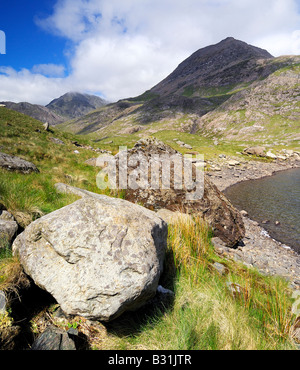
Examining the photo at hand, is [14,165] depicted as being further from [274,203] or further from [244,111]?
[244,111]

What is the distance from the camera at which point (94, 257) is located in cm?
319

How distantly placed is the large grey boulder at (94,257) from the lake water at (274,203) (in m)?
13.4

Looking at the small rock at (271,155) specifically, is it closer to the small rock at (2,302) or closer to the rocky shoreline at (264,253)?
the rocky shoreline at (264,253)

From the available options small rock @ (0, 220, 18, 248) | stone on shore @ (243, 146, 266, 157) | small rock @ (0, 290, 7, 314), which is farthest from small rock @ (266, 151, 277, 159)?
small rock @ (0, 290, 7, 314)

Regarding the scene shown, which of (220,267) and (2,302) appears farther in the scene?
(220,267)

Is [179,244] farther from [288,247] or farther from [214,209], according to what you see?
[288,247]

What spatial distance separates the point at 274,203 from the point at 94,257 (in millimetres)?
22333

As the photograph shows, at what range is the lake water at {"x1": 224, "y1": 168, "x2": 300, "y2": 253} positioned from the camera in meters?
14.1

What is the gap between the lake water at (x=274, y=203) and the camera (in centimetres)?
1407

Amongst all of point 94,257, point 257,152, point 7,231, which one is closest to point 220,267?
point 94,257

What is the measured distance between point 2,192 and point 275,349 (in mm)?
6954

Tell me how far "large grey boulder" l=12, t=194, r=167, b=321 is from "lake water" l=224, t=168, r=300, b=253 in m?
13.4

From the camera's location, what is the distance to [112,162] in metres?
9.99

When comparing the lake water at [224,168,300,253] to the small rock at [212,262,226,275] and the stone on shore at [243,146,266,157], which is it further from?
the stone on shore at [243,146,266,157]
